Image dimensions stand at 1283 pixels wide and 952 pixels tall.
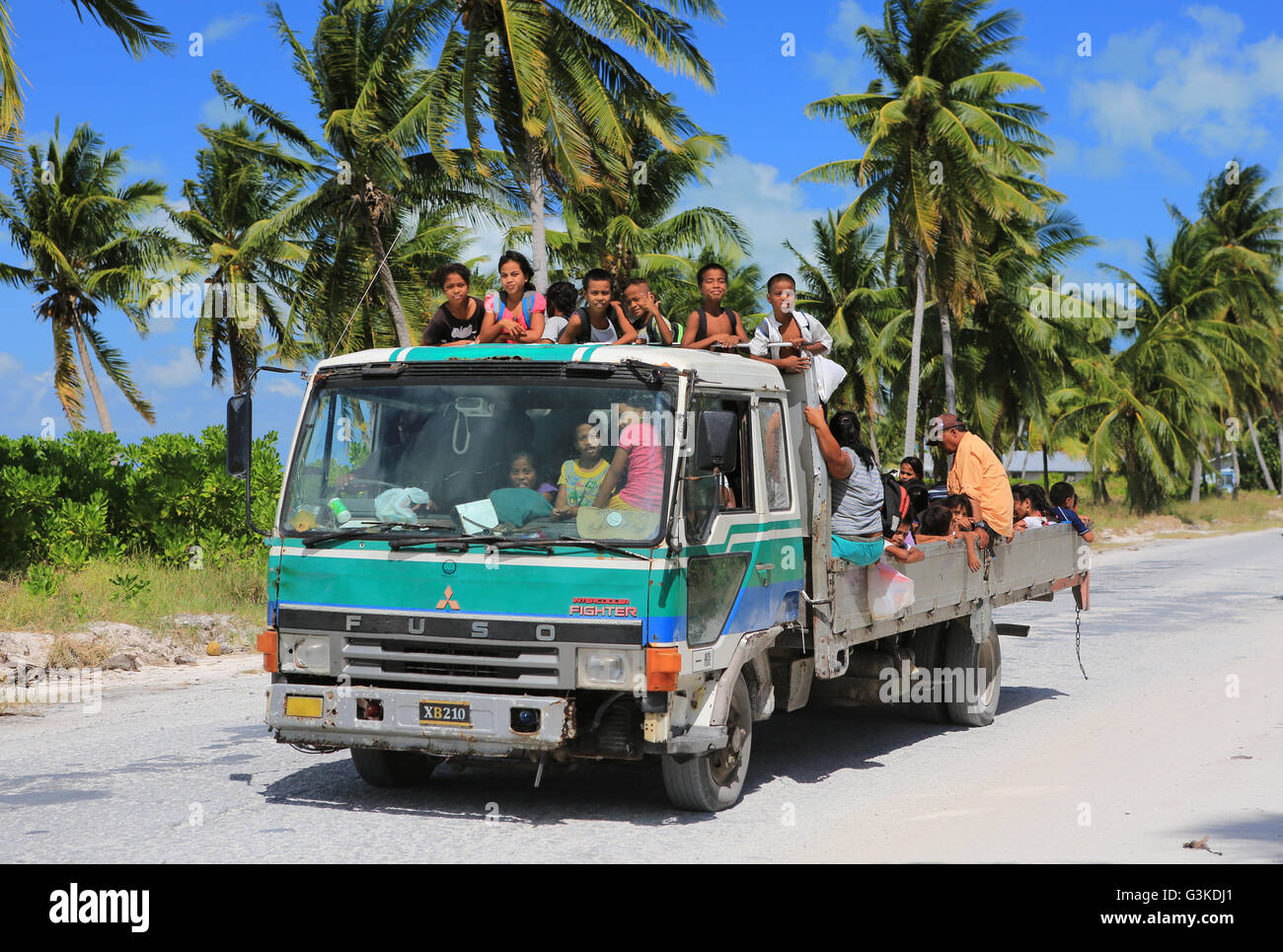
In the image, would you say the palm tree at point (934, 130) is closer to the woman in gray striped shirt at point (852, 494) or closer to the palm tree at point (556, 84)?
the palm tree at point (556, 84)

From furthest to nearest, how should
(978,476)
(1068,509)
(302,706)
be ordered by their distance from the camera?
(1068,509) < (978,476) < (302,706)

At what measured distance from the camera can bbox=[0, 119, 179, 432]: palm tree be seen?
1308 inches

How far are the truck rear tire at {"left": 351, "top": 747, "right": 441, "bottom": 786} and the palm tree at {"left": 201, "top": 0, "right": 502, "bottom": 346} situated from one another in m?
16.9

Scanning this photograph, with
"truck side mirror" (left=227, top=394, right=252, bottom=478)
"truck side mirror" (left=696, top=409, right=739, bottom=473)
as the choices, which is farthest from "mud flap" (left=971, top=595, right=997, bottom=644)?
"truck side mirror" (left=227, top=394, right=252, bottom=478)

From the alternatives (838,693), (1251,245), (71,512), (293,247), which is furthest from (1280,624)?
(1251,245)

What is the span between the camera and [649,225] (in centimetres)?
3219

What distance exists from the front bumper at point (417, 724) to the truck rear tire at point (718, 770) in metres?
0.75

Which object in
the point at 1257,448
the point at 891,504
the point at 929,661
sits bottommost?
the point at 929,661

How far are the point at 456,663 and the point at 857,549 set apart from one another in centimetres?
250

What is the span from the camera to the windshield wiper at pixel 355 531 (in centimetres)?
626

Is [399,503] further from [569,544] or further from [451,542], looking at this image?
[569,544]

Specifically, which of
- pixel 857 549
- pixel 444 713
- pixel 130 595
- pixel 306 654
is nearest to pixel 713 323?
pixel 857 549

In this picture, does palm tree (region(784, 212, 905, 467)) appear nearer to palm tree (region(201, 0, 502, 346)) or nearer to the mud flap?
palm tree (region(201, 0, 502, 346))

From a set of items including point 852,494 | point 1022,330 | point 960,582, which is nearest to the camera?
point 852,494
